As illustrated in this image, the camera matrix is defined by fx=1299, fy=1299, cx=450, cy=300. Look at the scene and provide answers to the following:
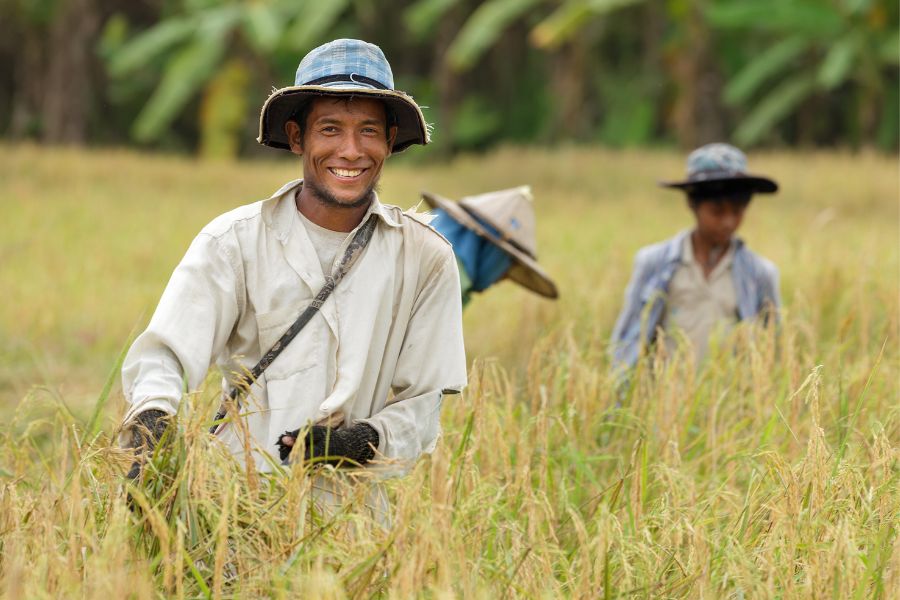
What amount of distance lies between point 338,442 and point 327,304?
267 millimetres

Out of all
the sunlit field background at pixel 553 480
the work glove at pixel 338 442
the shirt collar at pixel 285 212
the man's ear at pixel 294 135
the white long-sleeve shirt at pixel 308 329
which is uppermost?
the man's ear at pixel 294 135

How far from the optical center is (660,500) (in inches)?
108

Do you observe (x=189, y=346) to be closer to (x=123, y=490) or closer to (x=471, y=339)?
(x=123, y=490)

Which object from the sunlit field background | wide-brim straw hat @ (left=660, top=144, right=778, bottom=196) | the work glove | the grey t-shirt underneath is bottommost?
the sunlit field background

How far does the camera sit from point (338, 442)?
2.32m

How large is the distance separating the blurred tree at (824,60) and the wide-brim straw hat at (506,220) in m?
10.2

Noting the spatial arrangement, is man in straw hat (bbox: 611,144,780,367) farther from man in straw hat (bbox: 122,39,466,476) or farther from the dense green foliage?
the dense green foliage

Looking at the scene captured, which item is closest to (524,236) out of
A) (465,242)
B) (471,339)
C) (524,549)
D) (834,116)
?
(465,242)

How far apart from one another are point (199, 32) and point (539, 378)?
44.1ft

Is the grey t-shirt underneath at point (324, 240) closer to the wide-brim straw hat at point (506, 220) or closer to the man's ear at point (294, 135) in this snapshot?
the man's ear at point (294, 135)

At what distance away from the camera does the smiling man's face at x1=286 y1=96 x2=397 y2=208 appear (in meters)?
2.47

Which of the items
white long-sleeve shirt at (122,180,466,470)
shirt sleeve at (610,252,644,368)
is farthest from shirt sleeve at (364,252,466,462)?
shirt sleeve at (610,252,644,368)

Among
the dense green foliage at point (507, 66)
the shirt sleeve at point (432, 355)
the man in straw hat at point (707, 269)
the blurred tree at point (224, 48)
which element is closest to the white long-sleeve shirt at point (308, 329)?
the shirt sleeve at point (432, 355)

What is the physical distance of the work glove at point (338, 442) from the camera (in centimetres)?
230
